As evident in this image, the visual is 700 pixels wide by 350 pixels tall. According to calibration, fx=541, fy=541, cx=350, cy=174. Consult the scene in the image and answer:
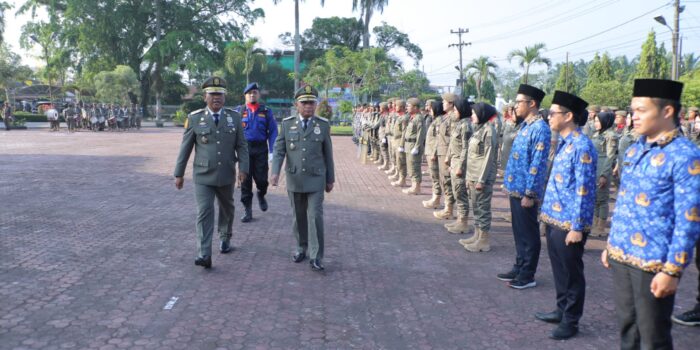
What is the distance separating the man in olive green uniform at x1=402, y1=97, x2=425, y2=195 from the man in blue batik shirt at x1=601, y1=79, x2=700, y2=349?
785 cm

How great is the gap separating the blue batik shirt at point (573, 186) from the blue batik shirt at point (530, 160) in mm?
652

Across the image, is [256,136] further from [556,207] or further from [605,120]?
[605,120]

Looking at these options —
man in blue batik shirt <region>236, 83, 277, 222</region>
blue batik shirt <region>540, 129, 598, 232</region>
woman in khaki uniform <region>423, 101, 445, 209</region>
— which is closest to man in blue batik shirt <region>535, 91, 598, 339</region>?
blue batik shirt <region>540, 129, 598, 232</region>

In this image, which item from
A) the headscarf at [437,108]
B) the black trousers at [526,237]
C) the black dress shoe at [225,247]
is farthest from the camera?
the headscarf at [437,108]

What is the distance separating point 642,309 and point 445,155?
5745mm

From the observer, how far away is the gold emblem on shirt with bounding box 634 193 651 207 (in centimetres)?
296

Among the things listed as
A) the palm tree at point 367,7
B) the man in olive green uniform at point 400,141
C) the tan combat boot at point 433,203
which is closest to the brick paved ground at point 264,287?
the tan combat boot at point 433,203

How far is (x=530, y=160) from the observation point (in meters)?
5.09

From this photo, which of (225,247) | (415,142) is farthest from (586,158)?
(415,142)

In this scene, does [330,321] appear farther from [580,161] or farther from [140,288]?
[580,161]

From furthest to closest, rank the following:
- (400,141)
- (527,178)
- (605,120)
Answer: (400,141) → (605,120) → (527,178)

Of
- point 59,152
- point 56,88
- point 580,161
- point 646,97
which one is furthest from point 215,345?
point 56,88

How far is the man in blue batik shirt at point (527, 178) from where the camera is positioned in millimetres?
4953

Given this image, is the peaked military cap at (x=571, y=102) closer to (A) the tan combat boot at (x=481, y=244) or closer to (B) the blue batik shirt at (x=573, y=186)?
(B) the blue batik shirt at (x=573, y=186)
